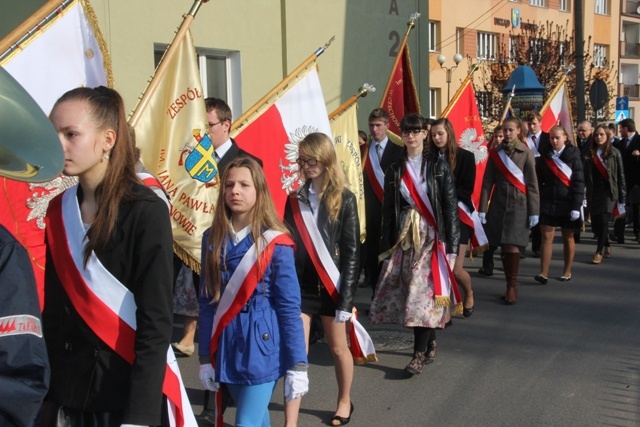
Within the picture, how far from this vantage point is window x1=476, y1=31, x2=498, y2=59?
142 ft

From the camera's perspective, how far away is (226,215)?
3848 millimetres

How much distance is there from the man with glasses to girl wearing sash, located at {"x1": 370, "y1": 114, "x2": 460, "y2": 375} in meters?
2.32

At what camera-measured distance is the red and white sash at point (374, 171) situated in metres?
8.88

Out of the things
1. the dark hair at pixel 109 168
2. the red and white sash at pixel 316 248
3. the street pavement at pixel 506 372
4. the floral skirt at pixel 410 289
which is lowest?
the street pavement at pixel 506 372

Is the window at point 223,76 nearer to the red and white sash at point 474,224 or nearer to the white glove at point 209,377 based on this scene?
the red and white sash at point 474,224

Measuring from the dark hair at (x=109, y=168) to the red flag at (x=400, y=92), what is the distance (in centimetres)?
696

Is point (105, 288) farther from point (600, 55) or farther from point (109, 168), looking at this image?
point (600, 55)

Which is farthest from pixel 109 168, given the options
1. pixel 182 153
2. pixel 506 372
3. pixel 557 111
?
pixel 557 111

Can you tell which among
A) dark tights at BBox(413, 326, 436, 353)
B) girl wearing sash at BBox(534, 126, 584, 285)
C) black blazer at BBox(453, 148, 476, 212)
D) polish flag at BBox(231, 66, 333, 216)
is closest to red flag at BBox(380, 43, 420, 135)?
girl wearing sash at BBox(534, 126, 584, 285)

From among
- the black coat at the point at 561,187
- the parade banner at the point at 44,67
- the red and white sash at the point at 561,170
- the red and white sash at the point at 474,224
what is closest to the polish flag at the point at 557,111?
the black coat at the point at 561,187

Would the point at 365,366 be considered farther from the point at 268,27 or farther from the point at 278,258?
the point at 268,27

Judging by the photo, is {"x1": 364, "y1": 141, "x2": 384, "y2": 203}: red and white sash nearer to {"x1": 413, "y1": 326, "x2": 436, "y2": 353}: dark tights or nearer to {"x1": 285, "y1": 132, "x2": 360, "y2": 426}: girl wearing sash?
{"x1": 413, "y1": 326, "x2": 436, "y2": 353}: dark tights

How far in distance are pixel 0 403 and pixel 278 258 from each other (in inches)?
78.6

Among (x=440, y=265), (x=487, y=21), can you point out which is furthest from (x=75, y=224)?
(x=487, y=21)
